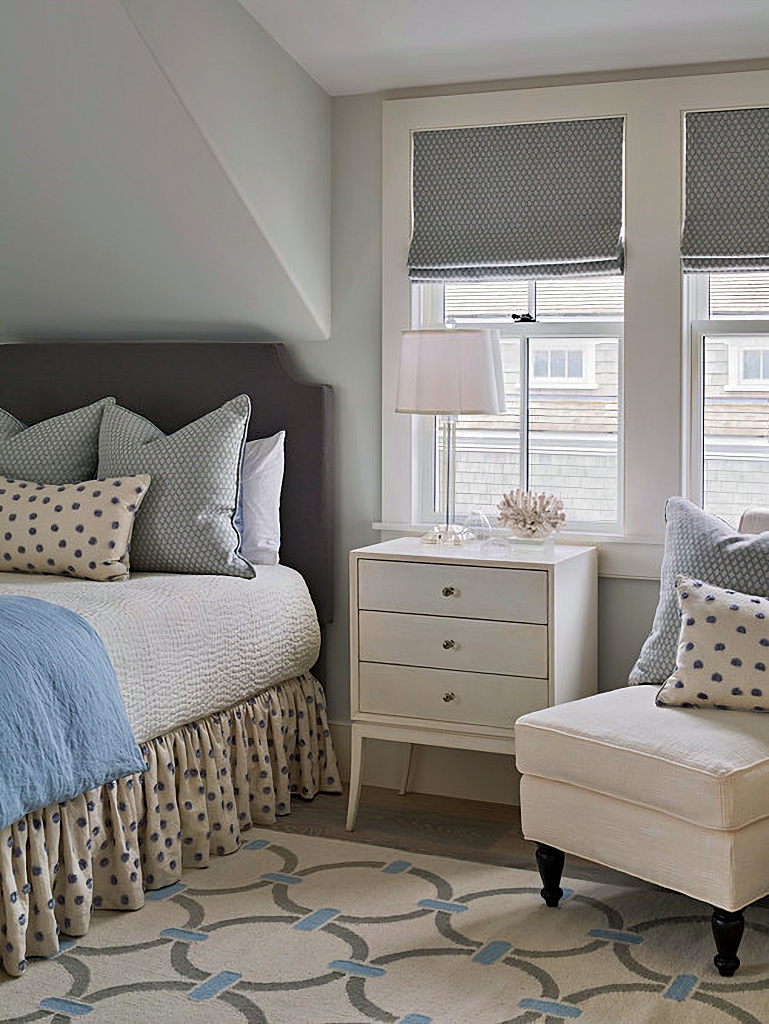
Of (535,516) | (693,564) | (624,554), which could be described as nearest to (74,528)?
(535,516)

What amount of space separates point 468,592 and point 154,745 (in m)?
0.90

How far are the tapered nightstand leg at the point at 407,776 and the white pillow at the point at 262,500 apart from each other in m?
0.72

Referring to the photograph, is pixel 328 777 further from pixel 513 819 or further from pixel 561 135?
pixel 561 135

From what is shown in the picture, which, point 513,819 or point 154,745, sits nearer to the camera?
point 154,745

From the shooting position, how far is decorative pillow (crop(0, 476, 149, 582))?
10.9ft

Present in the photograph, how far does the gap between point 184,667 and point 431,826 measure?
0.90 metres

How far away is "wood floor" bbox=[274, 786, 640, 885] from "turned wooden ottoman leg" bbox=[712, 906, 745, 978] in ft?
1.69

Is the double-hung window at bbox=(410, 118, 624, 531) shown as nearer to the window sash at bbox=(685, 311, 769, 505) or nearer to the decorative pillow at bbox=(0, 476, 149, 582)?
the window sash at bbox=(685, 311, 769, 505)

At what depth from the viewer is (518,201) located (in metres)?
3.55

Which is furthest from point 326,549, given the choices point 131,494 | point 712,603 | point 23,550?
point 712,603

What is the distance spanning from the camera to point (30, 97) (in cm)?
314

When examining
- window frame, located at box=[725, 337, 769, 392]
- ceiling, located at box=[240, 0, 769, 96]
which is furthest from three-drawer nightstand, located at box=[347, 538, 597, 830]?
ceiling, located at box=[240, 0, 769, 96]

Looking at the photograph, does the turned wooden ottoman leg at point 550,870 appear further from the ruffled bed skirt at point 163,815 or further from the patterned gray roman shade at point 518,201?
the patterned gray roman shade at point 518,201

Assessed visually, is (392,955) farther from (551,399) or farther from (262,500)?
(551,399)
